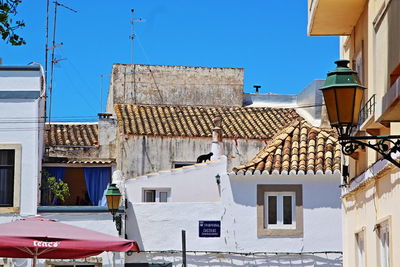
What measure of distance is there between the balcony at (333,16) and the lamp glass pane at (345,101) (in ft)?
19.2

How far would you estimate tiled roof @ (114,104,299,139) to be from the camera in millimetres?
31734

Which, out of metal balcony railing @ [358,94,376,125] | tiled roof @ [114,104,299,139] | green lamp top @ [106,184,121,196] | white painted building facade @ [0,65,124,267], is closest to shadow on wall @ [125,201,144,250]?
white painted building facade @ [0,65,124,267]

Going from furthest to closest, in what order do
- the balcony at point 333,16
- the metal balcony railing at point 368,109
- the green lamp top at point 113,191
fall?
the green lamp top at point 113,191
the balcony at point 333,16
the metal balcony railing at point 368,109

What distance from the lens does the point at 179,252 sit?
79.0 ft

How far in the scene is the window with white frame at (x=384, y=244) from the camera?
1248cm

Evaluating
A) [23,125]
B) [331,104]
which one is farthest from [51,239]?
[23,125]

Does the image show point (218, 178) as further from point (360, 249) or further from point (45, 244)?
point (45, 244)

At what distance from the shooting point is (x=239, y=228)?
24.0 metres

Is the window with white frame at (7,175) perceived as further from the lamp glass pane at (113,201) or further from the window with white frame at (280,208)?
the window with white frame at (280,208)

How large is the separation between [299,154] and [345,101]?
1624 centimetres

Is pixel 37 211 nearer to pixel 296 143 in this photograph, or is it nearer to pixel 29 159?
pixel 29 159

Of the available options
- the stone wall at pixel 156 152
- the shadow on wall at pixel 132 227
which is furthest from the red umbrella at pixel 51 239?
the stone wall at pixel 156 152

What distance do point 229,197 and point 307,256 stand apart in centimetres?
239

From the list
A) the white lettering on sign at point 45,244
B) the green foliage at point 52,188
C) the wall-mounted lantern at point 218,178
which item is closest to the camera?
the white lettering on sign at point 45,244
